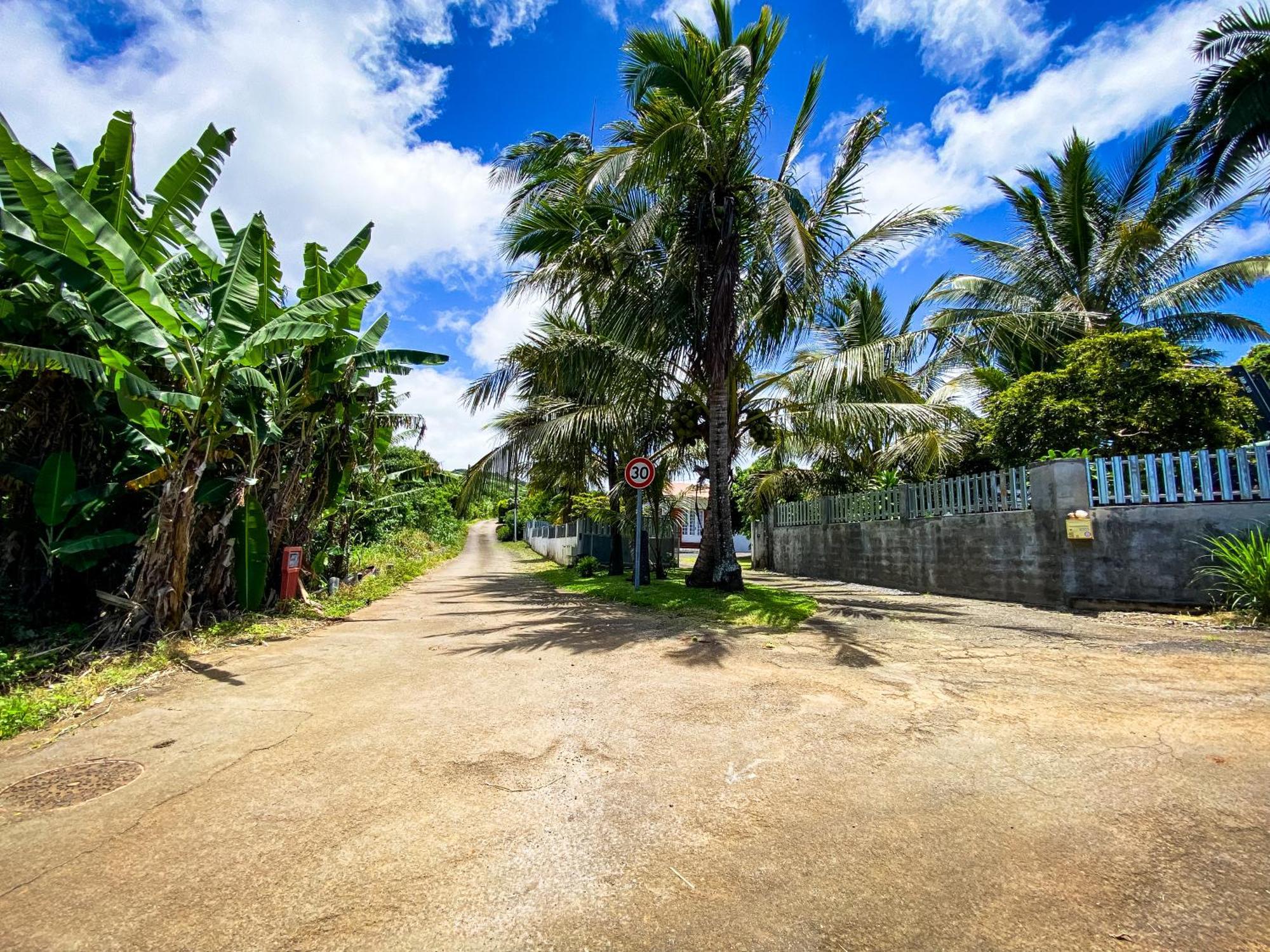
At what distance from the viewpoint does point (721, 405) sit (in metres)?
10.4

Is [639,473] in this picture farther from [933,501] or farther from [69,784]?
[69,784]

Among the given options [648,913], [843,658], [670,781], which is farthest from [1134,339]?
[648,913]

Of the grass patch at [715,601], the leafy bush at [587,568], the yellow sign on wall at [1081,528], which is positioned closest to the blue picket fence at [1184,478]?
the yellow sign on wall at [1081,528]

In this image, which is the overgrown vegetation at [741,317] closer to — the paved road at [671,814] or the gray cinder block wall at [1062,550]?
the gray cinder block wall at [1062,550]

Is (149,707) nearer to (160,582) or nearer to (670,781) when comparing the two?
(160,582)

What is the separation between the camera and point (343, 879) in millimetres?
2262

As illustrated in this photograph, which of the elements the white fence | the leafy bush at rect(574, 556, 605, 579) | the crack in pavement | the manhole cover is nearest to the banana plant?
the crack in pavement

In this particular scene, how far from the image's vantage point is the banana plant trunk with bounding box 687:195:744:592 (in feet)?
33.0

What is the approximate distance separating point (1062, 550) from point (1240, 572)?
1934mm

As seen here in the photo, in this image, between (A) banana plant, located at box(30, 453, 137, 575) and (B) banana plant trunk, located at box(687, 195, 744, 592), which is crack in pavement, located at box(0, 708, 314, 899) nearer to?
(A) banana plant, located at box(30, 453, 137, 575)

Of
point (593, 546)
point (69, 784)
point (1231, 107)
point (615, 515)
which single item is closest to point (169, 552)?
point (69, 784)

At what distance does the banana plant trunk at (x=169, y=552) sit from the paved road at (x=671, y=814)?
163 centimetres

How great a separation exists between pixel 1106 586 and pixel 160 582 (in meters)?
11.3

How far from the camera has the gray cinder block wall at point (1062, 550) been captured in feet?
24.4
